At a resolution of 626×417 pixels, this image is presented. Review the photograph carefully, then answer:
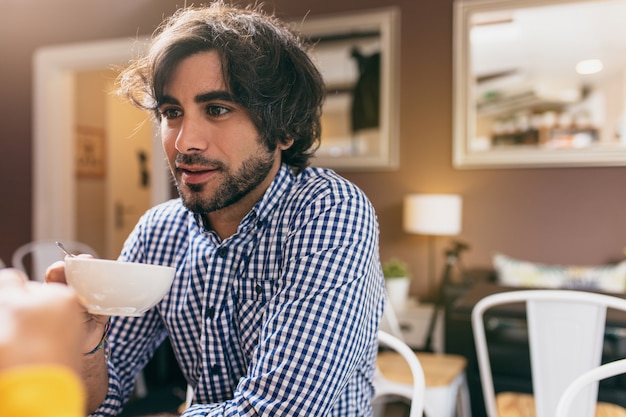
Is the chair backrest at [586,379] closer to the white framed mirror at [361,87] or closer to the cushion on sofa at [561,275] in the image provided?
the cushion on sofa at [561,275]

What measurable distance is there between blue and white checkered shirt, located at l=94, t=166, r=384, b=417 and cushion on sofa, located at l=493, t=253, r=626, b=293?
7.36 feet

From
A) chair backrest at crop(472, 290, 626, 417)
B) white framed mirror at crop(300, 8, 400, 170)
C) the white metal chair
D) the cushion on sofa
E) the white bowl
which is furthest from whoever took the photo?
white framed mirror at crop(300, 8, 400, 170)

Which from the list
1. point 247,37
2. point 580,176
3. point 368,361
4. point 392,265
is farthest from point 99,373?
point 580,176

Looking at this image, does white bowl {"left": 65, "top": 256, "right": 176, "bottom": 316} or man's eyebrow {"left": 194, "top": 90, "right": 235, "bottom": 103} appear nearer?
white bowl {"left": 65, "top": 256, "right": 176, "bottom": 316}

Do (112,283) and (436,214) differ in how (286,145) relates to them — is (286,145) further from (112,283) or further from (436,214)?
(436,214)

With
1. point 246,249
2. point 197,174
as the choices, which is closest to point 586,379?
point 246,249

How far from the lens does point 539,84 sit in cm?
320

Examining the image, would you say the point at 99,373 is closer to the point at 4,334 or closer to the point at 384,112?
the point at 4,334

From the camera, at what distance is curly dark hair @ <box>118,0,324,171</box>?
94 centimetres

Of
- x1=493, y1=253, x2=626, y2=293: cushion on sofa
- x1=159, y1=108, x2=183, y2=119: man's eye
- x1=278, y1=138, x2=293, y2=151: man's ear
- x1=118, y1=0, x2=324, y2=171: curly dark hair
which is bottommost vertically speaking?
x1=493, y1=253, x2=626, y2=293: cushion on sofa

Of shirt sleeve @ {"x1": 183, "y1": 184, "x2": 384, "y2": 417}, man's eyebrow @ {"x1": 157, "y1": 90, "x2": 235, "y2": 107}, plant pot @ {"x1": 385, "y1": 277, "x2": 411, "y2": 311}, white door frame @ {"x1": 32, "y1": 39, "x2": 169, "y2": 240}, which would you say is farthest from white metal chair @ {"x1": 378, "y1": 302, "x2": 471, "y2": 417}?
white door frame @ {"x1": 32, "y1": 39, "x2": 169, "y2": 240}

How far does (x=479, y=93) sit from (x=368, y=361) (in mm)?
2650

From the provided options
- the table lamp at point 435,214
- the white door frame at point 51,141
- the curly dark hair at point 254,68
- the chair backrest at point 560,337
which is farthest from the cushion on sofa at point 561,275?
the white door frame at point 51,141

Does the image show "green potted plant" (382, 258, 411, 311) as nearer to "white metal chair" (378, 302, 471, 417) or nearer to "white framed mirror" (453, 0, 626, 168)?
"white metal chair" (378, 302, 471, 417)
